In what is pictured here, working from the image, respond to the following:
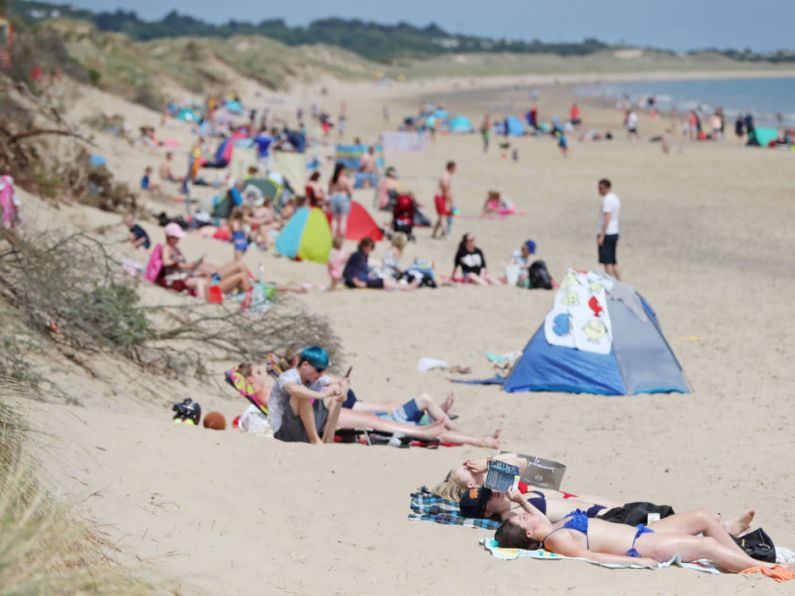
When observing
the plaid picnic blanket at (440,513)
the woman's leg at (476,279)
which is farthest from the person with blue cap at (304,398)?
the woman's leg at (476,279)

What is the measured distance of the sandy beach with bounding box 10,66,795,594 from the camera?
5.06 meters

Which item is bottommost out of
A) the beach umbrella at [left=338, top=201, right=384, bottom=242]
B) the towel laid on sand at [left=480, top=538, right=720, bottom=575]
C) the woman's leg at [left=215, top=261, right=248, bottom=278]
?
the beach umbrella at [left=338, top=201, right=384, bottom=242]

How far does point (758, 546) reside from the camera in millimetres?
5574

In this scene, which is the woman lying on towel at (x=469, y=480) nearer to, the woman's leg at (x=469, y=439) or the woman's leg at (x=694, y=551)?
the woman's leg at (x=694, y=551)

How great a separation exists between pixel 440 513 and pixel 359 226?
37.4ft

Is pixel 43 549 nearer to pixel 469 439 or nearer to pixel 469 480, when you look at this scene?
pixel 469 480

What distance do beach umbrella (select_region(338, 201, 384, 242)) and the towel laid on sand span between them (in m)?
11.7

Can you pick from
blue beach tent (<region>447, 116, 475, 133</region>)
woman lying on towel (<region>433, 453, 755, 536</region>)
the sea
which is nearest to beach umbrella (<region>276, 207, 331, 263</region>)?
woman lying on towel (<region>433, 453, 755, 536</region>)

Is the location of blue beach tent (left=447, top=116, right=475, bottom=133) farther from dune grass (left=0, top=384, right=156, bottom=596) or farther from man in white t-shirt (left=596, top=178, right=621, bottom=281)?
dune grass (left=0, top=384, right=156, bottom=596)

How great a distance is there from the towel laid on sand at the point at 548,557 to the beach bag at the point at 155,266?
6.79m

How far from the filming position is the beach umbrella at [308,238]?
15117 millimetres

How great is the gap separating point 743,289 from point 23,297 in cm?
914

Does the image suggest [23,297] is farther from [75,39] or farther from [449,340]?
[75,39]

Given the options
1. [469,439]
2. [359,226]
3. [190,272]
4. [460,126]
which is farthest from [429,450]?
[460,126]
